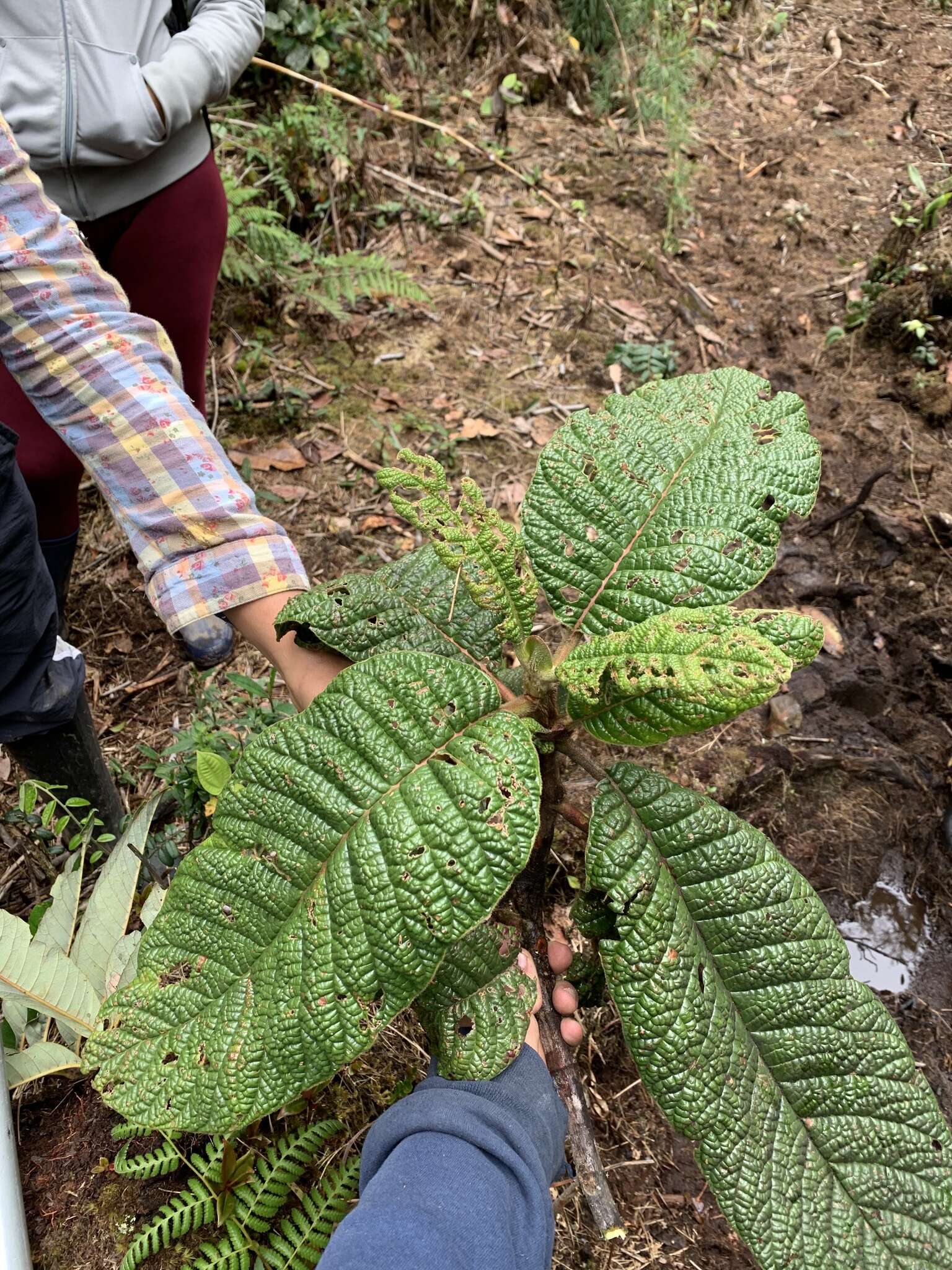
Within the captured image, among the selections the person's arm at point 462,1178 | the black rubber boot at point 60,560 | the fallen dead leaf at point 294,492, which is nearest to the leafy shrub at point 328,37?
the fallen dead leaf at point 294,492

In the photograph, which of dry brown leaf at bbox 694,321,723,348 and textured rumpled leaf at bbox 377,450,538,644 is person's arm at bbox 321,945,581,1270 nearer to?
textured rumpled leaf at bbox 377,450,538,644

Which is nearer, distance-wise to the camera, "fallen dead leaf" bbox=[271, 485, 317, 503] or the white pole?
the white pole

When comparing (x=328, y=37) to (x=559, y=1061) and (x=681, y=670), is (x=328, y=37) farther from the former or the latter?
(x=559, y=1061)

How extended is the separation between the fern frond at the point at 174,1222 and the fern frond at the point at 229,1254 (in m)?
0.04

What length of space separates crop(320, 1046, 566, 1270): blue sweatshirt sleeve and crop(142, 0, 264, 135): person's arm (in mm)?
2293

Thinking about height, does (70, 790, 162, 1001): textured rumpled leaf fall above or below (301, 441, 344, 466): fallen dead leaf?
below

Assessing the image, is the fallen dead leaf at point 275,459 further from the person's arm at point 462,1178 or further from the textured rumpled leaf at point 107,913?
the person's arm at point 462,1178

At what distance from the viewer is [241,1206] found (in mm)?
1359

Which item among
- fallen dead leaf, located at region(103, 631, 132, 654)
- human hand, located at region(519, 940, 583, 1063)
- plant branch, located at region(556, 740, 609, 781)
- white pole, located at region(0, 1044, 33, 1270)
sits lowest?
fallen dead leaf, located at region(103, 631, 132, 654)

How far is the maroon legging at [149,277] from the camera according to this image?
193 centimetres

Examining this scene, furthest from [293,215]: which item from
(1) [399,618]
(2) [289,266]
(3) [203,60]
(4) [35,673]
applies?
(1) [399,618]

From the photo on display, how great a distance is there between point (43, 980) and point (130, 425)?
98 centimetres

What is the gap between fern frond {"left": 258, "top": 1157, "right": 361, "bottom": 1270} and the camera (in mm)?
1318

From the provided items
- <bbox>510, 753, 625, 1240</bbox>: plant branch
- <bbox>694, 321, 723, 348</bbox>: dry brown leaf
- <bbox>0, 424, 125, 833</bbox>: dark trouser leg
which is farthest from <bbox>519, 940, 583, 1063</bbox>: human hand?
<bbox>694, 321, 723, 348</bbox>: dry brown leaf
